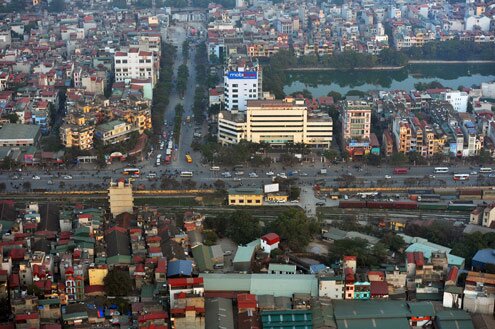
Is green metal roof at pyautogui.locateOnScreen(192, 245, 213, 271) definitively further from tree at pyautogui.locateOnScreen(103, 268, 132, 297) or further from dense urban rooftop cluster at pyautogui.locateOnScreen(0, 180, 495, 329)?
tree at pyautogui.locateOnScreen(103, 268, 132, 297)

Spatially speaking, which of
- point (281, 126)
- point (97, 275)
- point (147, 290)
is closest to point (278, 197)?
point (281, 126)

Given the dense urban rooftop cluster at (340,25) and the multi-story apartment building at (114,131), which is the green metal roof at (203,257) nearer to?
the multi-story apartment building at (114,131)

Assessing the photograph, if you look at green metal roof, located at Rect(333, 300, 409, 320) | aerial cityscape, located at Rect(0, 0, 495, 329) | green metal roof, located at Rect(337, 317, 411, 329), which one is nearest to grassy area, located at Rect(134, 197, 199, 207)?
aerial cityscape, located at Rect(0, 0, 495, 329)

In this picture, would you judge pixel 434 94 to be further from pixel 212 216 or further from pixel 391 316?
pixel 391 316

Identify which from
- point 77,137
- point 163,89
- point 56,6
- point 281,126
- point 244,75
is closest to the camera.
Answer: point 77,137

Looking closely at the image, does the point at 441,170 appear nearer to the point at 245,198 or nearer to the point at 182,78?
the point at 245,198

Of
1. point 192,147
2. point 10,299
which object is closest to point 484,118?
point 192,147
